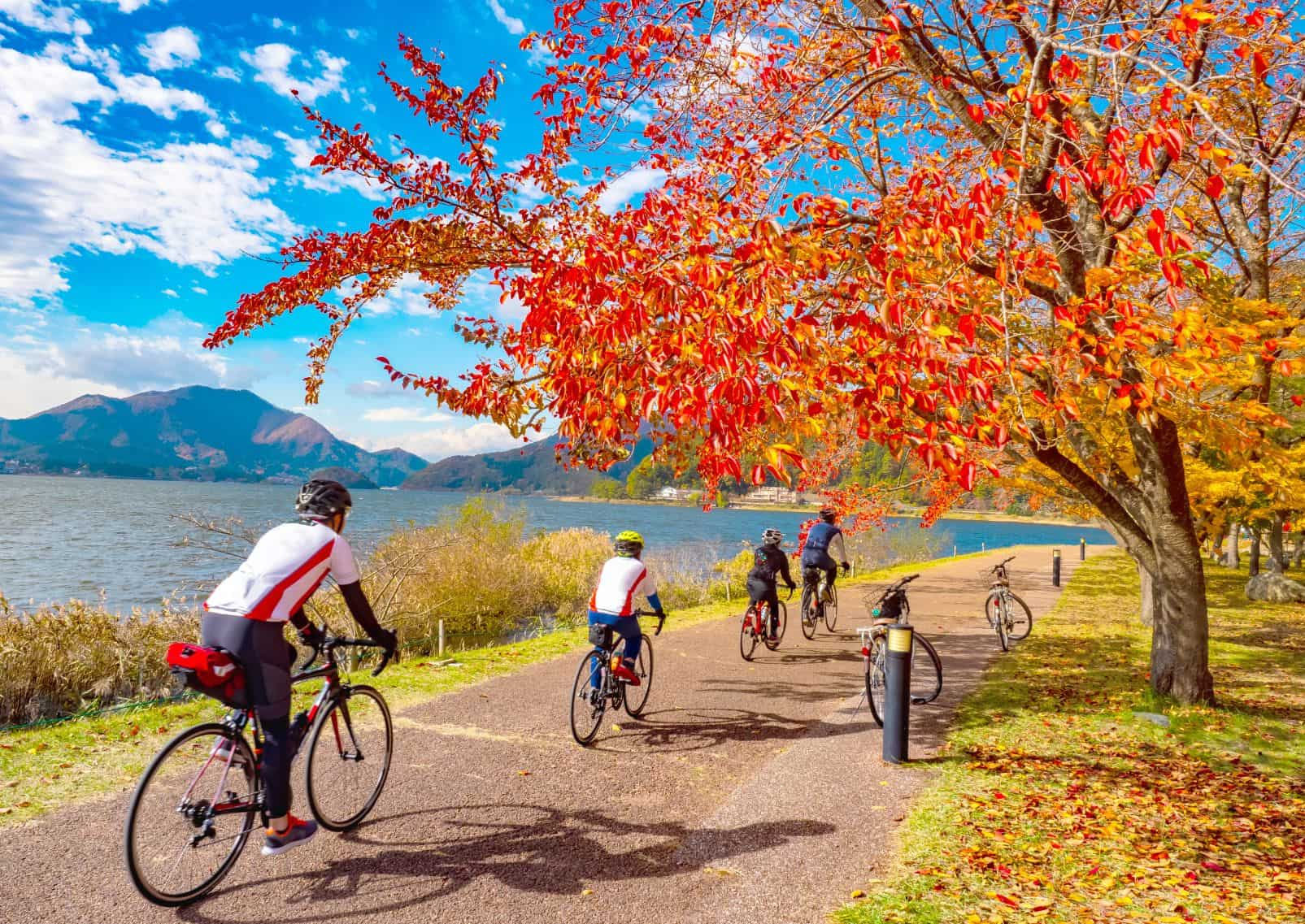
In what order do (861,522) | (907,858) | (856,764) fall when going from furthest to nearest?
(861,522) → (856,764) → (907,858)

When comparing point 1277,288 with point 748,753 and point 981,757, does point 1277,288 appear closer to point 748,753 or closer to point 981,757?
point 981,757

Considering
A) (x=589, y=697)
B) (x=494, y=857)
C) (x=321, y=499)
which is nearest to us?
(x=321, y=499)

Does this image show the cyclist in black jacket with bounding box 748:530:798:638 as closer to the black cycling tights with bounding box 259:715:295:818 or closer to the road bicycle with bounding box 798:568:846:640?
the road bicycle with bounding box 798:568:846:640

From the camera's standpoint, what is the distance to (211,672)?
3775 millimetres

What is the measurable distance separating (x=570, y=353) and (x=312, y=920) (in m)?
3.63

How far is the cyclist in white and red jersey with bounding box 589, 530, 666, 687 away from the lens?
703cm

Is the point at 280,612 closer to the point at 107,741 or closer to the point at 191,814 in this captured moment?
the point at 191,814

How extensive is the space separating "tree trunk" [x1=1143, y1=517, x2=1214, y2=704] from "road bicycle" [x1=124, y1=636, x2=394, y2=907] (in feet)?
28.7

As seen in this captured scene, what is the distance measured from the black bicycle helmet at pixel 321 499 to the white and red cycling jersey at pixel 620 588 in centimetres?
313

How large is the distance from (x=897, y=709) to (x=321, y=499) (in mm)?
5218

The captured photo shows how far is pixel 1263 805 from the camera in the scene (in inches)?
231

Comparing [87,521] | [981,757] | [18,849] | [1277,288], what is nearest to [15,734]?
[18,849]

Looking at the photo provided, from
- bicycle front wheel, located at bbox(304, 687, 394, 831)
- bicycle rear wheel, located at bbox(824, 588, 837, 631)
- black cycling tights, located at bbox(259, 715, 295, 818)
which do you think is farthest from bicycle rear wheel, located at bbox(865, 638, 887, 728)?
bicycle rear wheel, located at bbox(824, 588, 837, 631)

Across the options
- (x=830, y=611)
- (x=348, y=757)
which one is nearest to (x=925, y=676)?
(x=830, y=611)
